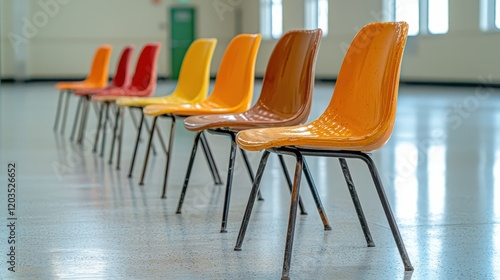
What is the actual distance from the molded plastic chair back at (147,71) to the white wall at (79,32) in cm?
1438

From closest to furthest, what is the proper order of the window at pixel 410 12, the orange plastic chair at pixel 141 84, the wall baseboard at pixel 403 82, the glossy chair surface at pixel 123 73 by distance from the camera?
A: the orange plastic chair at pixel 141 84 → the glossy chair surface at pixel 123 73 → the wall baseboard at pixel 403 82 → the window at pixel 410 12

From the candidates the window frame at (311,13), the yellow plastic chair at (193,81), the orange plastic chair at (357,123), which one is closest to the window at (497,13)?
the window frame at (311,13)

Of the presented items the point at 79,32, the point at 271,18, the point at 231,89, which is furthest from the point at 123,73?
the point at 271,18

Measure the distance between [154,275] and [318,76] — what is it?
17.2 metres

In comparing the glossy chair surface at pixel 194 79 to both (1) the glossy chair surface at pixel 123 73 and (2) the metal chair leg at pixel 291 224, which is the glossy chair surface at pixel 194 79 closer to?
(1) the glossy chair surface at pixel 123 73

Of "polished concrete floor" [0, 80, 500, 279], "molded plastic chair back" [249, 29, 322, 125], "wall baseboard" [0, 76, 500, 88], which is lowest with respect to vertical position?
"wall baseboard" [0, 76, 500, 88]

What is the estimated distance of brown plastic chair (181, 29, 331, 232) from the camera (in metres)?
3.48

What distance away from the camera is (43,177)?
511 centimetres

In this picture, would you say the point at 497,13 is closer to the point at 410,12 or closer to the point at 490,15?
the point at 490,15

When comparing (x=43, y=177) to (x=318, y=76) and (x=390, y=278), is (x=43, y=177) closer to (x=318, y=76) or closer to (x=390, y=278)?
(x=390, y=278)

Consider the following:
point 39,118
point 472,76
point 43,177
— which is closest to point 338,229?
point 43,177

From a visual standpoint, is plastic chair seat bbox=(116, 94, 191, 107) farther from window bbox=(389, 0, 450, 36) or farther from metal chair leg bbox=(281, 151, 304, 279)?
window bbox=(389, 0, 450, 36)

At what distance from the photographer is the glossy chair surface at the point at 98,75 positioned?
796 centimetres

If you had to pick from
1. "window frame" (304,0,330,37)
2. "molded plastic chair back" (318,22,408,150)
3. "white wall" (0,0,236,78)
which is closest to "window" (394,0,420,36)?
"window frame" (304,0,330,37)
